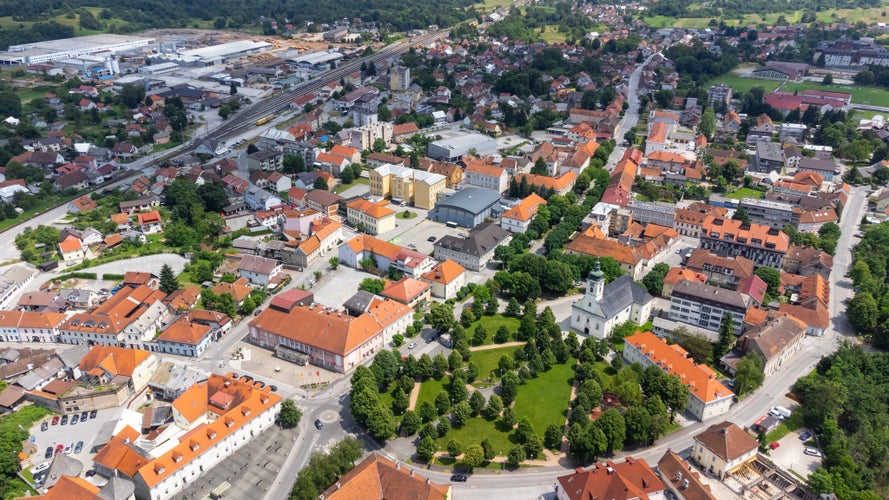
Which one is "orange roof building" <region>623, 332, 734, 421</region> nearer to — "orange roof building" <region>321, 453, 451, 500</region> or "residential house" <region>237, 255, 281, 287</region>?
"orange roof building" <region>321, 453, 451, 500</region>

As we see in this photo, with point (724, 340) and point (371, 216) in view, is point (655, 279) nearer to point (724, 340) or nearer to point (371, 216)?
point (724, 340)

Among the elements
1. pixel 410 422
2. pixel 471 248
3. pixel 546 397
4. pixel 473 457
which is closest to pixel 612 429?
pixel 546 397

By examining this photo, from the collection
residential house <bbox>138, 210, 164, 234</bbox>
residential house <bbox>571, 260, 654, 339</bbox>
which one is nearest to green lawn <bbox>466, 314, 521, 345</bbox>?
residential house <bbox>571, 260, 654, 339</bbox>

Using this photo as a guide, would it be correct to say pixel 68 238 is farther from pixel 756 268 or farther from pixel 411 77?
pixel 411 77

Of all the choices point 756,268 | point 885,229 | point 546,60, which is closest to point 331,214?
point 756,268

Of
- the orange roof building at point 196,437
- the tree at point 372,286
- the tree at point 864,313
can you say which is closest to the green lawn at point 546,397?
the orange roof building at point 196,437
